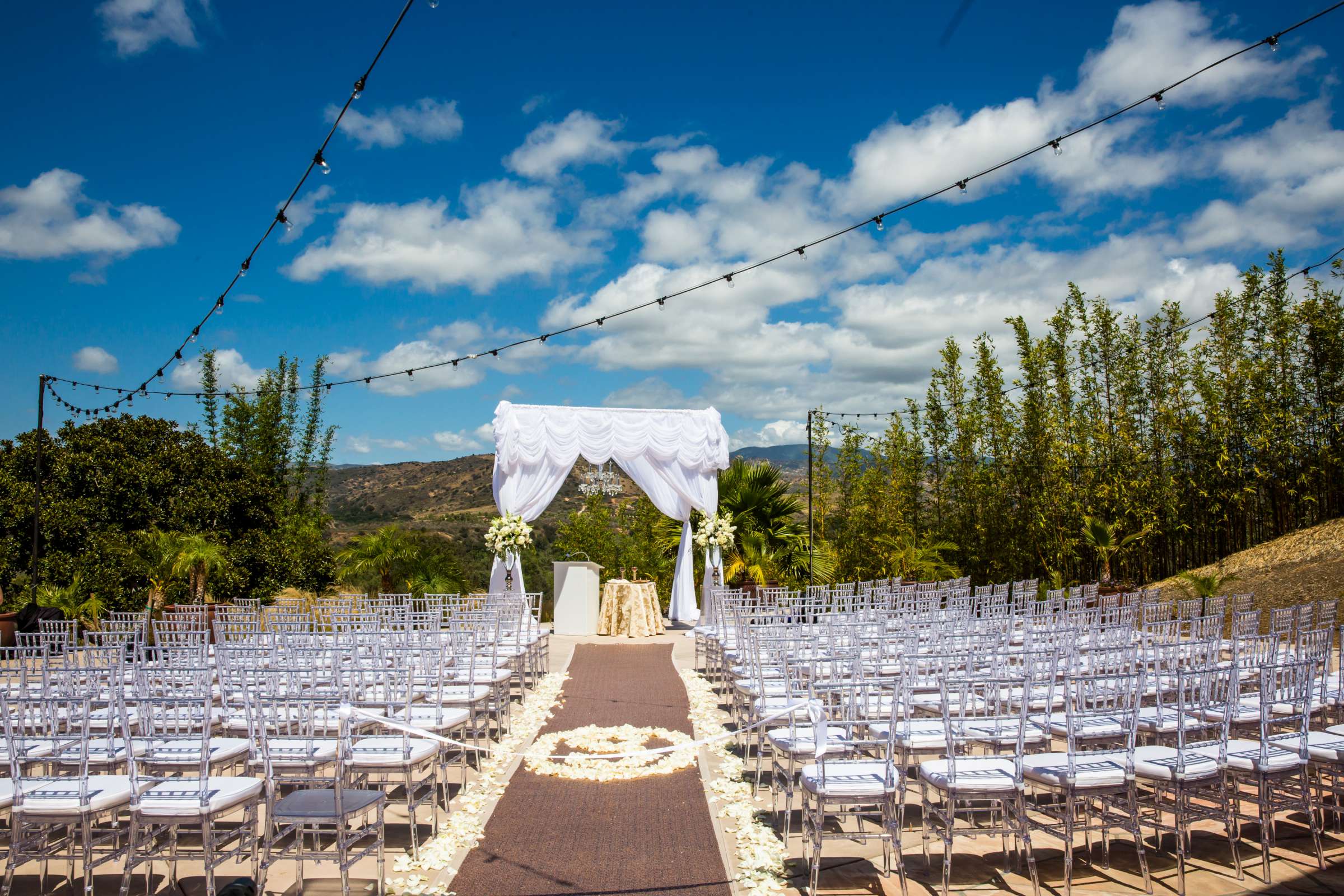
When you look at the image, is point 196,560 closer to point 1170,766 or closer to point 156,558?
point 156,558

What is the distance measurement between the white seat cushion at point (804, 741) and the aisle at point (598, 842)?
0.51 metres

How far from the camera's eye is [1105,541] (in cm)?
1116

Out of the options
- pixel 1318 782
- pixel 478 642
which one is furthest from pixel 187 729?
pixel 1318 782

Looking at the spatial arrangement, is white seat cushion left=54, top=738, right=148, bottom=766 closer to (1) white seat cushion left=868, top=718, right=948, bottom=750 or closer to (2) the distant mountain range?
(1) white seat cushion left=868, top=718, right=948, bottom=750

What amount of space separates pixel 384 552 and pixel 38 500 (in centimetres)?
443

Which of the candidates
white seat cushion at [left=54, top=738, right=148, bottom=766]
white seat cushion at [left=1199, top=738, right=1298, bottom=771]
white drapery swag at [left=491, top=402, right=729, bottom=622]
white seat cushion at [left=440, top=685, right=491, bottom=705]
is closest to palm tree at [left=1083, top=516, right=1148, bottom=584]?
white drapery swag at [left=491, top=402, right=729, bottom=622]

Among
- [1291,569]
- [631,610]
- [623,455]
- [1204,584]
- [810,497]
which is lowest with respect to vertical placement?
[631,610]

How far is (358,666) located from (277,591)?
36.0ft

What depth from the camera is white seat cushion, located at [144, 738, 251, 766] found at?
3484 millimetres

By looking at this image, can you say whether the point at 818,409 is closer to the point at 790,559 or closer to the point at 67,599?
the point at 790,559

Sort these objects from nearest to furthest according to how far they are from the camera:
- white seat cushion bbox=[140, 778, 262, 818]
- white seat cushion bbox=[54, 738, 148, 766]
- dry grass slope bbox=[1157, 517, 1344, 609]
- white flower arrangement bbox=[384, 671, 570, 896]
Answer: white seat cushion bbox=[140, 778, 262, 818], white flower arrangement bbox=[384, 671, 570, 896], white seat cushion bbox=[54, 738, 148, 766], dry grass slope bbox=[1157, 517, 1344, 609]

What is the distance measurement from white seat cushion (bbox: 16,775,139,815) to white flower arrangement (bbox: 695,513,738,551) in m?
8.99

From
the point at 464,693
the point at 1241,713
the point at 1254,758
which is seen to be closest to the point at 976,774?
the point at 1254,758

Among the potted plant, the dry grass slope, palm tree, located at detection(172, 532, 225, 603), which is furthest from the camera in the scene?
the potted plant
